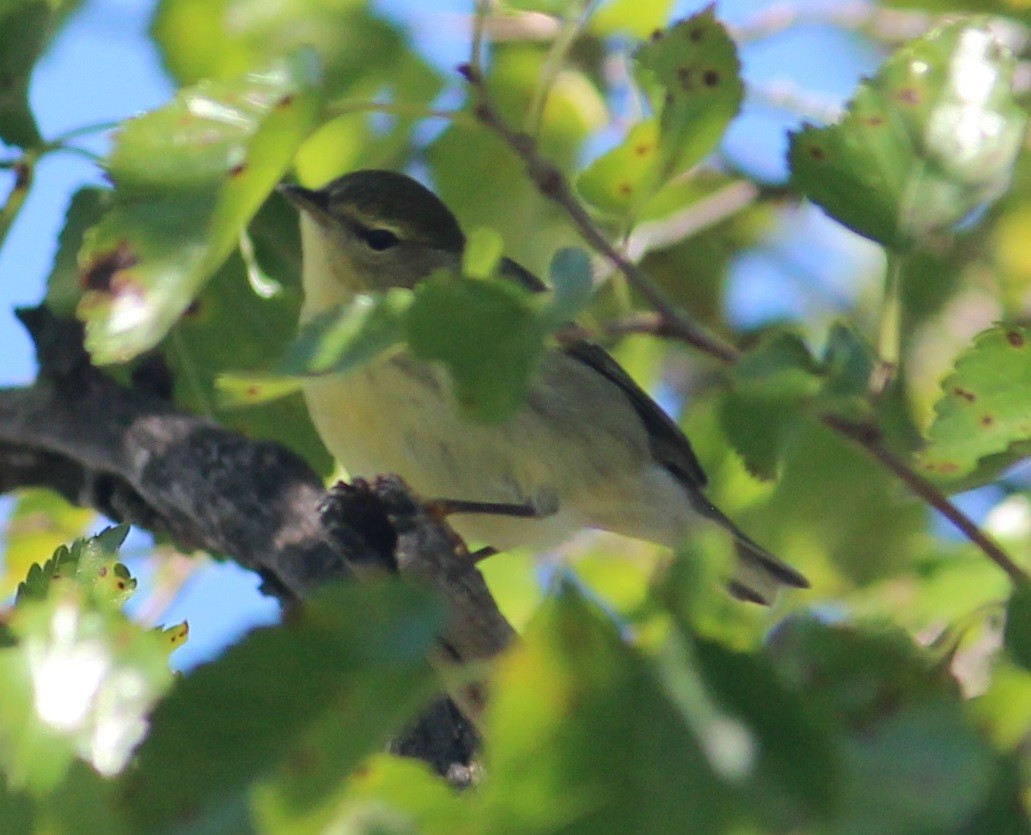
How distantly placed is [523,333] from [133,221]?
2.05 ft

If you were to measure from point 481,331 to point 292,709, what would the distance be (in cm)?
52

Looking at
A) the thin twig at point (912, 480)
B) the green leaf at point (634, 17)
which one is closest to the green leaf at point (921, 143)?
the thin twig at point (912, 480)

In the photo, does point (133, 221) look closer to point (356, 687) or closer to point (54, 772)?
point (54, 772)

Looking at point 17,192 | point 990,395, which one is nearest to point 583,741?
point 990,395

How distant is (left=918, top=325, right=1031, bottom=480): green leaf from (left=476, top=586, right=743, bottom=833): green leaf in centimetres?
108

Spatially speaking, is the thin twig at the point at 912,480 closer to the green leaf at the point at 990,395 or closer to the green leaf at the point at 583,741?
the green leaf at the point at 990,395

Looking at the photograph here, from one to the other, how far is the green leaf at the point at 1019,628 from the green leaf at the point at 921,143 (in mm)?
731

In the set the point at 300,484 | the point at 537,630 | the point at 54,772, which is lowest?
the point at 300,484

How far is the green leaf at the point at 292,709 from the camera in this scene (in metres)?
1.15

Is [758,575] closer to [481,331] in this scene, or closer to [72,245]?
[72,245]

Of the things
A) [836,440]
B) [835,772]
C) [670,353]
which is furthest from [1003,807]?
[670,353]

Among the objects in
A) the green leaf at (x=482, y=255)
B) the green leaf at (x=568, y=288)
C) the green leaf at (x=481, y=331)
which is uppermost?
the green leaf at (x=568, y=288)

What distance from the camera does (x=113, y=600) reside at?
1815mm

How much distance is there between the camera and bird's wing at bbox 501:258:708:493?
3.88 meters
